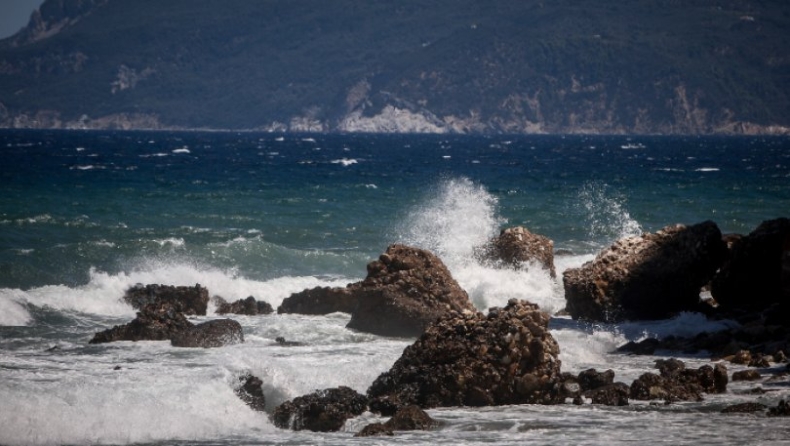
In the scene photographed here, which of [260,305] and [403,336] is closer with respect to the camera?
[403,336]

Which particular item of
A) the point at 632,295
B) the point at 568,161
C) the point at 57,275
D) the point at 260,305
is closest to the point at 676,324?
the point at 632,295

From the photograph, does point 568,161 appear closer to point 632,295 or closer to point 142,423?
point 632,295

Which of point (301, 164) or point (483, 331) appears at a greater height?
point (301, 164)

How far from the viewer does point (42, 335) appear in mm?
20750

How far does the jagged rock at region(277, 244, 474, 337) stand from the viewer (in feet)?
69.3

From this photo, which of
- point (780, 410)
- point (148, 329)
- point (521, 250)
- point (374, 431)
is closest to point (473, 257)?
point (521, 250)

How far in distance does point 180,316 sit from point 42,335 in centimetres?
262

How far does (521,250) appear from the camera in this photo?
89.0ft

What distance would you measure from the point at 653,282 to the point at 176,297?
368 inches

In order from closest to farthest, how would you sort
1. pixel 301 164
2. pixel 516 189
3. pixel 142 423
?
pixel 142 423
pixel 516 189
pixel 301 164

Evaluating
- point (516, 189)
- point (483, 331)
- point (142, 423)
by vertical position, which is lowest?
point (142, 423)

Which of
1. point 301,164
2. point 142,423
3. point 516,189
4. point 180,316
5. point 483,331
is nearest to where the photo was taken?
point 142,423

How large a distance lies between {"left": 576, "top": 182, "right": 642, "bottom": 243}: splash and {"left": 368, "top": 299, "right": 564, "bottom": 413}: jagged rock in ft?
57.3

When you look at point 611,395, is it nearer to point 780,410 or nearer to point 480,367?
point 480,367
